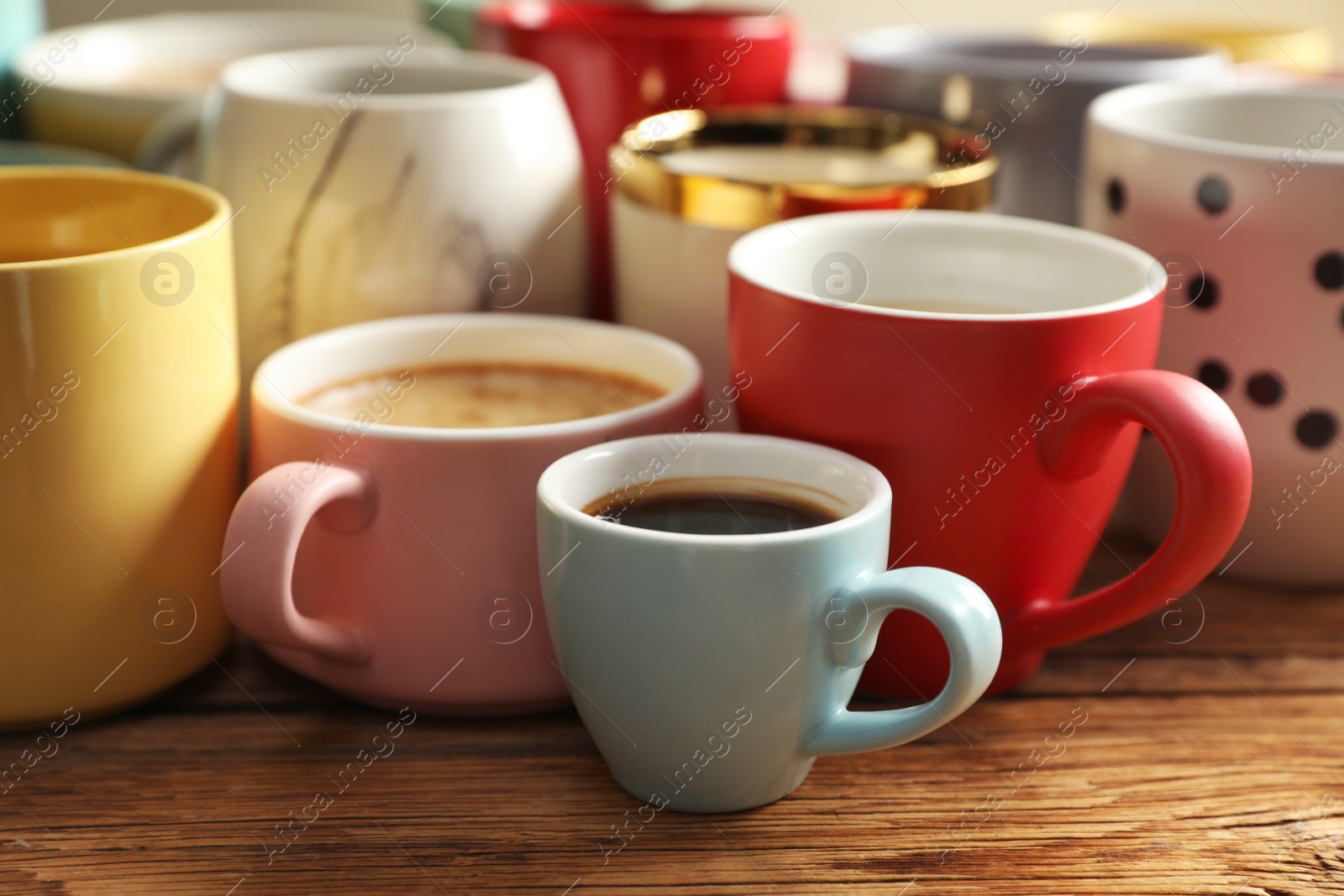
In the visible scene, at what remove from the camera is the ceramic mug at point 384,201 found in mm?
637

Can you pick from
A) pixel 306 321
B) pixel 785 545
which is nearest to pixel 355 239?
pixel 306 321

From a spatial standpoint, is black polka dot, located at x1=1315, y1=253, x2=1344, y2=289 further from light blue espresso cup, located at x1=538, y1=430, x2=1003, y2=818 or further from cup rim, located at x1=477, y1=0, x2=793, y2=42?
cup rim, located at x1=477, y1=0, x2=793, y2=42

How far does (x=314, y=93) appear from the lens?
73 centimetres

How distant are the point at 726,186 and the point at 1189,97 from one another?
0.95 ft

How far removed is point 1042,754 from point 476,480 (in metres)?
0.25

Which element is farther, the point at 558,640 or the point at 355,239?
the point at 355,239

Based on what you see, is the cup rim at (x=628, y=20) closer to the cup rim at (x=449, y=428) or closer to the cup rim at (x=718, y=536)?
the cup rim at (x=449, y=428)

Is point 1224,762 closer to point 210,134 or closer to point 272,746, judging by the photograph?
point 272,746

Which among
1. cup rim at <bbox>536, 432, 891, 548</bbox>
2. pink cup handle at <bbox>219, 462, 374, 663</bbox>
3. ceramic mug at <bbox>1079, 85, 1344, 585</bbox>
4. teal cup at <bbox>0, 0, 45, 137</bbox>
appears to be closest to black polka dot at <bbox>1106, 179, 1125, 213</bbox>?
ceramic mug at <bbox>1079, 85, 1344, 585</bbox>

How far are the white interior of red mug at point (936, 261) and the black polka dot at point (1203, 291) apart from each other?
56 mm

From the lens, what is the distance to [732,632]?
→ 449mm

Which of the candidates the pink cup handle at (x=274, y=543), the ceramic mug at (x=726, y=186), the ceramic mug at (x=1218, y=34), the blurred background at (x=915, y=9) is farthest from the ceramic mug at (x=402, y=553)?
the blurred background at (x=915, y=9)

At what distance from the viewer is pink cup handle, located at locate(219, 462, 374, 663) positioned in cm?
49

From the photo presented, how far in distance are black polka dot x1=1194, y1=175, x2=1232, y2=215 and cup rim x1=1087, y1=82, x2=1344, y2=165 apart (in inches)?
0.5
